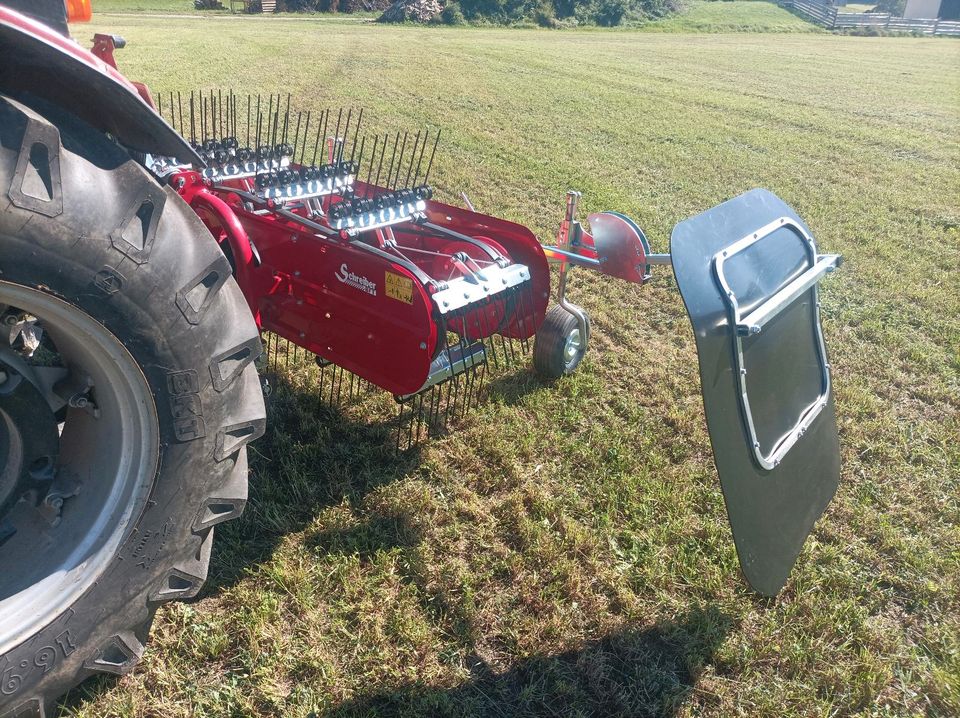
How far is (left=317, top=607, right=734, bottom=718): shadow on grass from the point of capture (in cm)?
199

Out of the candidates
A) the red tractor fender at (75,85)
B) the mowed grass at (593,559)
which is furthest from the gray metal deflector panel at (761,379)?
the red tractor fender at (75,85)

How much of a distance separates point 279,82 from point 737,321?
40.1 ft

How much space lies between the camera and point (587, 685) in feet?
6.85

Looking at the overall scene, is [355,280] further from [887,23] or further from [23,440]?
[887,23]

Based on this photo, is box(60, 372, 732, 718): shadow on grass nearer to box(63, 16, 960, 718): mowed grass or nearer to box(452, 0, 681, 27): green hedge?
box(63, 16, 960, 718): mowed grass

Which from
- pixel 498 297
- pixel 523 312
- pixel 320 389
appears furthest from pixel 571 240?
pixel 320 389

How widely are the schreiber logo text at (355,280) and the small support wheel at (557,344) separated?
100 centimetres

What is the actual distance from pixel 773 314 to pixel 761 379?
215 millimetres

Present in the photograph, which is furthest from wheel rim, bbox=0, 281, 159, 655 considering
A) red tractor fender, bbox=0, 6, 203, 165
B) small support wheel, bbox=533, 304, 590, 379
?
small support wheel, bbox=533, 304, 590, 379

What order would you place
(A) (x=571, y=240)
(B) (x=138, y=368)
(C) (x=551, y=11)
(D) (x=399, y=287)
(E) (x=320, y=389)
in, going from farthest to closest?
1. (C) (x=551, y=11)
2. (A) (x=571, y=240)
3. (E) (x=320, y=389)
4. (D) (x=399, y=287)
5. (B) (x=138, y=368)

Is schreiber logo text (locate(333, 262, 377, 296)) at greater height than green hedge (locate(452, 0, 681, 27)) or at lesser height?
lesser

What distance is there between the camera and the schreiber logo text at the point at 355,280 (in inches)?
107

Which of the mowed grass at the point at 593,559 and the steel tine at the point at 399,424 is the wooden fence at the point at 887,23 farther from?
the steel tine at the point at 399,424

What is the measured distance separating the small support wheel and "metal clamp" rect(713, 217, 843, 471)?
4.09 feet
